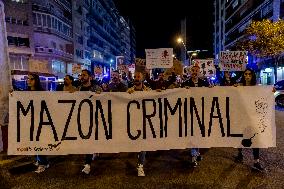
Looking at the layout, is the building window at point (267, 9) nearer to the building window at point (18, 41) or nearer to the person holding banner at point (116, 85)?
the building window at point (18, 41)

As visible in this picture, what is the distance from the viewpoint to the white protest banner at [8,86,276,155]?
22.2 ft

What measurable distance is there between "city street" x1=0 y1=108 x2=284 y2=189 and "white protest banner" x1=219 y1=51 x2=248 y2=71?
8788 mm

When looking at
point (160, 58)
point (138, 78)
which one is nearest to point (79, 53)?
point (160, 58)

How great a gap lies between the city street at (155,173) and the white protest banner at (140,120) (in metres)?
0.40

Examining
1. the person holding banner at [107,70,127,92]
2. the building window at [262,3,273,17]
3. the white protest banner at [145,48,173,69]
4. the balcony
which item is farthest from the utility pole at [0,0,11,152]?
the building window at [262,3,273,17]

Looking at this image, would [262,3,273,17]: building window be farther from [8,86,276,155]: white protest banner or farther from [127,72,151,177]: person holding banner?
[127,72,151,177]: person holding banner

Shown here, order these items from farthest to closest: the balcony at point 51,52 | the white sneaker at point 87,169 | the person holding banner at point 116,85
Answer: the balcony at point 51,52, the person holding banner at point 116,85, the white sneaker at point 87,169

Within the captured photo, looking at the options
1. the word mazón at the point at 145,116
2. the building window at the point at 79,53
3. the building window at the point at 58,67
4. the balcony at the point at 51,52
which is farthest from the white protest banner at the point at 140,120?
the building window at the point at 79,53

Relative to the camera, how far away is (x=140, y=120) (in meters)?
6.91

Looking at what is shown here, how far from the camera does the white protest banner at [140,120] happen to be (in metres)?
6.77

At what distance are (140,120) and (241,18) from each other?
6631cm

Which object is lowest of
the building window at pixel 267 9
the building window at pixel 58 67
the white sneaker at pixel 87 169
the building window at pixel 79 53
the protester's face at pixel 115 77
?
the white sneaker at pixel 87 169

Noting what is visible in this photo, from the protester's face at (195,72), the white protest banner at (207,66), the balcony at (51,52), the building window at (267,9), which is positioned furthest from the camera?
the balcony at (51,52)

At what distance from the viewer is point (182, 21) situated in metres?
98.4
